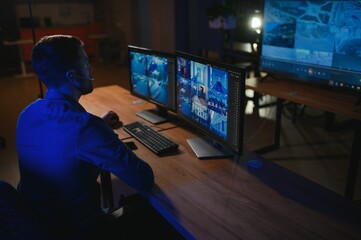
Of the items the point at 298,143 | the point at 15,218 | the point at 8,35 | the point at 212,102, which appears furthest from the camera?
the point at 8,35

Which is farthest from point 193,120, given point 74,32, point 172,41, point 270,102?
point 74,32

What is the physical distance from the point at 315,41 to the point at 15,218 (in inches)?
97.2

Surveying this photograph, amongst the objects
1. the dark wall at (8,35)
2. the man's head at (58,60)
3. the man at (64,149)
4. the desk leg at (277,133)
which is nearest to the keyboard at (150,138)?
the man at (64,149)

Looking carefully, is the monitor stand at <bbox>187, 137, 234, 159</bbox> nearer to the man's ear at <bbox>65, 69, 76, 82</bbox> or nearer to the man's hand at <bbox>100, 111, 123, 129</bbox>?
the man's hand at <bbox>100, 111, 123, 129</bbox>

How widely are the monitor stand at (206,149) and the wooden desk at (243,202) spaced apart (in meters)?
0.03

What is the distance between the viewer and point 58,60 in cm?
122

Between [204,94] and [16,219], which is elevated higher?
[204,94]

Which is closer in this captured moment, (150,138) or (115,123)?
(150,138)

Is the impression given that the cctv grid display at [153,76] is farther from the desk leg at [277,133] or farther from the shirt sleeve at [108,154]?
the desk leg at [277,133]

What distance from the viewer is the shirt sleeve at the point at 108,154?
3.92 feet

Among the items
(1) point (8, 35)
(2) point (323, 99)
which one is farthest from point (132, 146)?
(1) point (8, 35)

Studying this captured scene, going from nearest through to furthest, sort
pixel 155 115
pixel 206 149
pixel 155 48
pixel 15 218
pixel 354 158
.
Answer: pixel 15 218, pixel 206 149, pixel 155 115, pixel 354 158, pixel 155 48

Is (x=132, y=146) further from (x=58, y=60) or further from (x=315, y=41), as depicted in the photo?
(x=315, y=41)

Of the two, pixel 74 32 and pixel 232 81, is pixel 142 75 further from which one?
pixel 74 32
